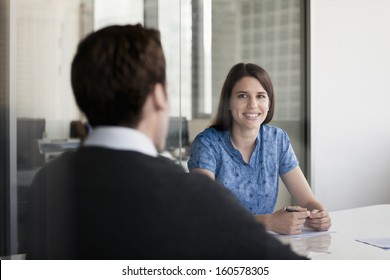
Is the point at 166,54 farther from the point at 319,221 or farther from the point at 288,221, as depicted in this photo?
the point at 319,221

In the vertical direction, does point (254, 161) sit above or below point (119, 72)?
below

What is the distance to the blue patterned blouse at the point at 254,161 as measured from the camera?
4.43 ft

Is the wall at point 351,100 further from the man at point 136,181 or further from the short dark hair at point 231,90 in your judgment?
the man at point 136,181

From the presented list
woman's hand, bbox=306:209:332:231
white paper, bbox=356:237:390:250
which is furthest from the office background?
white paper, bbox=356:237:390:250

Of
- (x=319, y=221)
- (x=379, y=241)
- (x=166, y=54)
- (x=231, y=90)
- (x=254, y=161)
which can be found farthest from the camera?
(x=231, y=90)

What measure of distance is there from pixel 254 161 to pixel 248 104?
0.18m

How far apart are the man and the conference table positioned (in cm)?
20

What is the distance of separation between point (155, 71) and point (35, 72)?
58 cm

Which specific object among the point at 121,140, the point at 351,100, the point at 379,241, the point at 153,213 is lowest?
the point at 379,241

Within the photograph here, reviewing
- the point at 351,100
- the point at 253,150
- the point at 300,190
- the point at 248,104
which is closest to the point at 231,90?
the point at 248,104

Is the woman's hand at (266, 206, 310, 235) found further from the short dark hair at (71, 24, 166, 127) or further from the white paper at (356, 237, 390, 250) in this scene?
the short dark hair at (71, 24, 166, 127)

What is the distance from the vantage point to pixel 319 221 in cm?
132

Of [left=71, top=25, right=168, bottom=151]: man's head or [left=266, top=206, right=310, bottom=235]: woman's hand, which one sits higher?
[left=71, top=25, right=168, bottom=151]: man's head

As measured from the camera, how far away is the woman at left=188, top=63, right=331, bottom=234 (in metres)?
1.35
